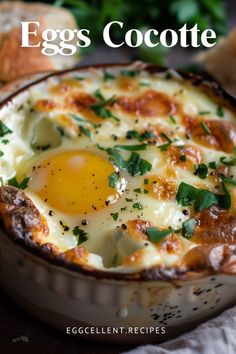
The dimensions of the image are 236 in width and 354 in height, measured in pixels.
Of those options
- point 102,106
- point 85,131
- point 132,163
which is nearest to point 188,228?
point 132,163

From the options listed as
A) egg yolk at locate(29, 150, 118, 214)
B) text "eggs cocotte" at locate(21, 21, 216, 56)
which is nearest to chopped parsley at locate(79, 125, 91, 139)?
egg yolk at locate(29, 150, 118, 214)

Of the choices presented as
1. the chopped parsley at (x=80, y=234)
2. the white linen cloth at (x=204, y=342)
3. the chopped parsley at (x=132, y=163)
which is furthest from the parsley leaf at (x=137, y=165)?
the white linen cloth at (x=204, y=342)

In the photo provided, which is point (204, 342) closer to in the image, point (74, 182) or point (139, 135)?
point (74, 182)

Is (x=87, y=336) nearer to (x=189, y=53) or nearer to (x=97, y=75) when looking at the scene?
(x=97, y=75)

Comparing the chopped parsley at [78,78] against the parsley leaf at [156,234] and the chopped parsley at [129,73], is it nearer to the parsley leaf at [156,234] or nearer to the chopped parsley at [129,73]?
the chopped parsley at [129,73]

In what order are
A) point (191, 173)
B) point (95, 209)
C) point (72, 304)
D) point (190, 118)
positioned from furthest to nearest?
point (190, 118), point (191, 173), point (95, 209), point (72, 304)

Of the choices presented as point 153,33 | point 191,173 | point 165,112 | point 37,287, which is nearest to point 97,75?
point 165,112

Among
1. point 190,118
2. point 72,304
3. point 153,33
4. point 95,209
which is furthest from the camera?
point 153,33
